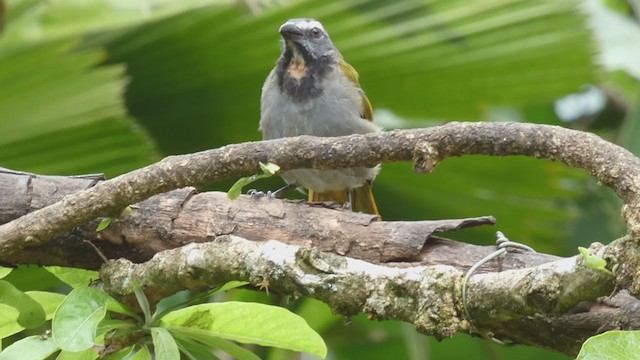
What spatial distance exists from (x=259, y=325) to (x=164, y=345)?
0.52 ft

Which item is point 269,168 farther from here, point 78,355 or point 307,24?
point 307,24

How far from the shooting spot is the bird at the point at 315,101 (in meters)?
3.36

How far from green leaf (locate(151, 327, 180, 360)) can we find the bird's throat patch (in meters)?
1.95

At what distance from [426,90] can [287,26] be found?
0.52 m

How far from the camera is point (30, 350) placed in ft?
5.11

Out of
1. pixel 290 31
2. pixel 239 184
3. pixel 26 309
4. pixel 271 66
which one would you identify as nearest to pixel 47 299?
pixel 26 309

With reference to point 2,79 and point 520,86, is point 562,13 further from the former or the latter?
point 2,79

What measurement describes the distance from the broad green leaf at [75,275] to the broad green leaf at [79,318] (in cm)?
27

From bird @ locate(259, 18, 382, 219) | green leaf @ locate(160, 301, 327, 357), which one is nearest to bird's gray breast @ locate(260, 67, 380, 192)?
bird @ locate(259, 18, 382, 219)

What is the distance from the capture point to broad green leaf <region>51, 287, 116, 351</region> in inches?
59.9

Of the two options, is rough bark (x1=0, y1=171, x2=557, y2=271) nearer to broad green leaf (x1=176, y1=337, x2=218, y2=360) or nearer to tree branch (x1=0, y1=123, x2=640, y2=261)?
tree branch (x1=0, y1=123, x2=640, y2=261)

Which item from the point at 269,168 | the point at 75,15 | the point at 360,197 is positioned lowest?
the point at 360,197

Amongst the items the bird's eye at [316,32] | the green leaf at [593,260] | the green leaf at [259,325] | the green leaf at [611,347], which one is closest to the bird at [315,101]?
the bird's eye at [316,32]

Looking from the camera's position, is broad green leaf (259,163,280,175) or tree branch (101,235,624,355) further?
broad green leaf (259,163,280,175)
